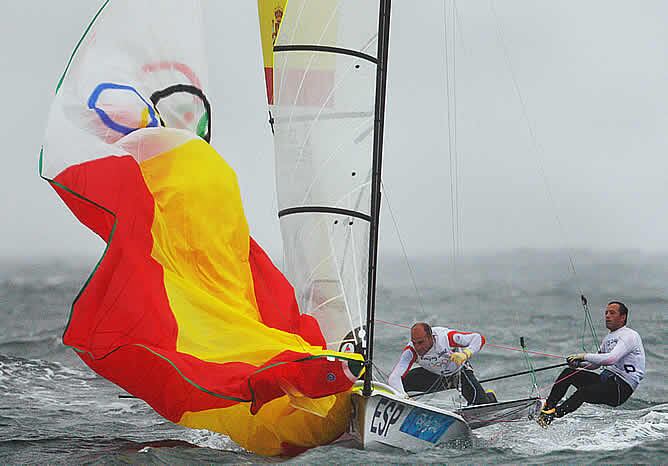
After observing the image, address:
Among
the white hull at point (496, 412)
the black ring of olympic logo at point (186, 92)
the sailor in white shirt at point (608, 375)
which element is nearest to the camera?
the white hull at point (496, 412)

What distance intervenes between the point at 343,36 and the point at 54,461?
2889 millimetres

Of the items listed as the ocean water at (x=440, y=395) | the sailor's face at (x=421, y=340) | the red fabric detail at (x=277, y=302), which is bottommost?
the ocean water at (x=440, y=395)

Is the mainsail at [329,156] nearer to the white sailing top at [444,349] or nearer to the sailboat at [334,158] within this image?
the sailboat at [334,158]

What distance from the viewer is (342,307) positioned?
5570 mm

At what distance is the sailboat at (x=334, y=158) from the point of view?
18.1ft

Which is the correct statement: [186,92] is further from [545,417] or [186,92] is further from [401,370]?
[545,417]

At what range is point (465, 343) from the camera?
599 centimetres

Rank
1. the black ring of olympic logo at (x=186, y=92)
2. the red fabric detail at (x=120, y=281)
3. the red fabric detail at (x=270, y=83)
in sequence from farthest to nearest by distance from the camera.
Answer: the red fabric detail at (x=270, y=83) < the black ring of olympic logo at (x=186, y=92) < the red fabric detail at (x=120, y=281)

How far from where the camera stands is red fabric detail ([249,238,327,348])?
18.2 feet

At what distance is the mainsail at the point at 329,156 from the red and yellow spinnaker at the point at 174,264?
245 mm

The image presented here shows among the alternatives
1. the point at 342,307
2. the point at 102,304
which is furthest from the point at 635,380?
the point at 102,304

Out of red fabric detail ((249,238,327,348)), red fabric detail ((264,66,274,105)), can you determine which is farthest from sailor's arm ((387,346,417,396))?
red fabric detail ((264,66,274,105))

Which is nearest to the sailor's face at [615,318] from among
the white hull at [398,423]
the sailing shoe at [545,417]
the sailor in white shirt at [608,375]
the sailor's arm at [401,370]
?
the sailor in white shirt at [608,375]

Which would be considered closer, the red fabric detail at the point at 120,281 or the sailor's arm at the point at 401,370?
the red fabric detail at the point at 120,281
